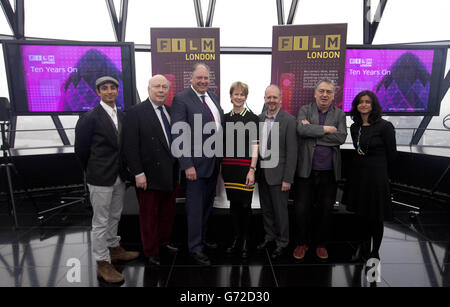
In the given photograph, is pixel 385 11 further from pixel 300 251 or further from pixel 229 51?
pixel 300 251

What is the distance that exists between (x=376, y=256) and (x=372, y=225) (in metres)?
0.34

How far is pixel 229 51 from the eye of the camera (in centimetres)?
534

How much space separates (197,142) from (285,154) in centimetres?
85

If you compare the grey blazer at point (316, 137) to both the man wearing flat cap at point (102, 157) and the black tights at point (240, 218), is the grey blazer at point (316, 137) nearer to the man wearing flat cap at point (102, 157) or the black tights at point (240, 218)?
the black tights at point (240, 218)

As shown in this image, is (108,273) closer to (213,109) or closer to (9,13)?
(213,109)

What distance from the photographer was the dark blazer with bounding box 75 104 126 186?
6.32ft

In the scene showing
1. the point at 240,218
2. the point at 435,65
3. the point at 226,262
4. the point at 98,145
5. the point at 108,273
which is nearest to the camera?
the point at 98,145

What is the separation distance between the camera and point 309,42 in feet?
10.1

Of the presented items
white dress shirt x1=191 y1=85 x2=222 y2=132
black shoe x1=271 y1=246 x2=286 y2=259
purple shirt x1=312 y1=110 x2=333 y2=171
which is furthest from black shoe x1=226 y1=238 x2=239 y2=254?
white dress shirt x1=191 y1=85 x2=222 y2=132

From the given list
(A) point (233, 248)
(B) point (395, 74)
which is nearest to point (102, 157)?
(A) point (233, 248)

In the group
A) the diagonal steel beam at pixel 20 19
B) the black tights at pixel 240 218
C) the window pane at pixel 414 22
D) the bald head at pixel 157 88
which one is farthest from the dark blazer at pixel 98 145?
the window pane at pixel 414 22

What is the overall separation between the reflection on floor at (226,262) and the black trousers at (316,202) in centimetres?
28
